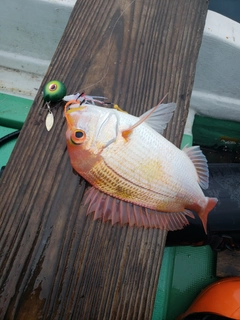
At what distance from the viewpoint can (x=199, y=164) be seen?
1451 millimetres

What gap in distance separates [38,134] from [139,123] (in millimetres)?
507

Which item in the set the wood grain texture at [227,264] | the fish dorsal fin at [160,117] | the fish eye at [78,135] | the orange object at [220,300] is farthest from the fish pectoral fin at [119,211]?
the wood grain texture at [227,264]

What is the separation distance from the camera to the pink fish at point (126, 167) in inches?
49.8

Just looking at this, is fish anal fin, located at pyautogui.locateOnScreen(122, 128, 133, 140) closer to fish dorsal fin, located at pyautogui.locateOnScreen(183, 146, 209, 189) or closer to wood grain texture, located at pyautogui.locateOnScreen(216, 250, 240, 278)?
fish dorsal fin, located at pyautogui.locateOnScreen(183, 146, 209, 189)

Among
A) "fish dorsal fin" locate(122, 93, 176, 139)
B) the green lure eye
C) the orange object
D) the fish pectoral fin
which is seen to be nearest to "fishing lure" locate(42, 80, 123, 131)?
the green lure eye

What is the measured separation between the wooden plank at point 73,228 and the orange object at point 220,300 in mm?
894

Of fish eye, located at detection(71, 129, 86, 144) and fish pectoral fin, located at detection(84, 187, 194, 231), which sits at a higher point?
fish eye, located at detection(71, 129, 86, 144)

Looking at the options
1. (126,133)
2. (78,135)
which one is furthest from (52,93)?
(126,133)

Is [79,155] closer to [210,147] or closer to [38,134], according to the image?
[38,134]

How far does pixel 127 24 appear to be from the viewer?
169cm

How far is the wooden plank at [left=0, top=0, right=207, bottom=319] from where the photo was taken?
1.24 meters

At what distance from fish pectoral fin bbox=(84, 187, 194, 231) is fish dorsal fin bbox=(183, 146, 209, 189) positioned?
288mm

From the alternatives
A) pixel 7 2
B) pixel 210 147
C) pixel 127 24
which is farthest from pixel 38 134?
pixel 210 147

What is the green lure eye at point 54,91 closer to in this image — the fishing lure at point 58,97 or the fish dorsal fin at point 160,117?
the fishing lure at point 58,97
